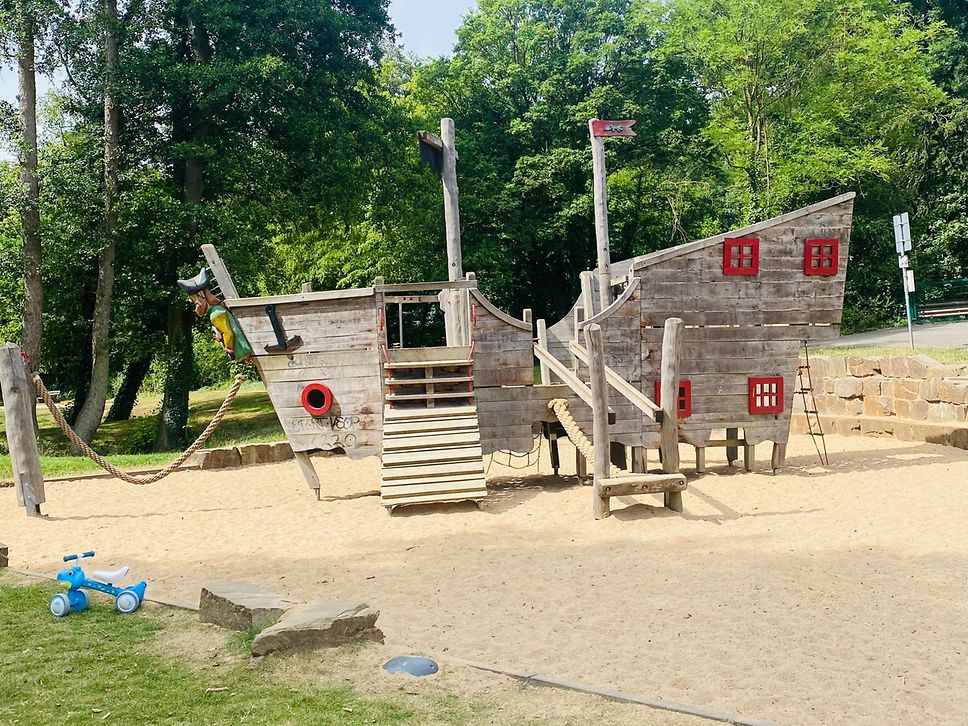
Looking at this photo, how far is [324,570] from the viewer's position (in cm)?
744

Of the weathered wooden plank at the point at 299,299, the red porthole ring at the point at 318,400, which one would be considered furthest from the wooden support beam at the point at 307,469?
the weathered wooden plank at the point at 299,299

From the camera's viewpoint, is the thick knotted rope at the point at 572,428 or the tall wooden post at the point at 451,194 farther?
the tall wooden post at the point at 451,194

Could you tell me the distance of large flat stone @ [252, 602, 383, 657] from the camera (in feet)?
15.4

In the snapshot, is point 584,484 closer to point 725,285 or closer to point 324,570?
point 725,285

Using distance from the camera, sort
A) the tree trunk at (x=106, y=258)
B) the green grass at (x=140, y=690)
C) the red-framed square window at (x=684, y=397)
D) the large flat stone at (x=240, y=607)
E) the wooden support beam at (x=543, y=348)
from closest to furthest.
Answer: the green grass at (x=140, y=690) < the large flat stone at (x=240, y=607) < the red-framed square window at (x=684, y=397) < the wooden support beam at (x=543, y=348) < the tree trunk at (x=106, y=258)

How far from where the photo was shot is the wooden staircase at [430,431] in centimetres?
958

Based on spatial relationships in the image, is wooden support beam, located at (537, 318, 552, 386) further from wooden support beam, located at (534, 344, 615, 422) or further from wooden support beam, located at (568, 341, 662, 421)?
wooden support beam, located at (568, 341, 662, 421)

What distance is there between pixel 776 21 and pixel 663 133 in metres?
4.94

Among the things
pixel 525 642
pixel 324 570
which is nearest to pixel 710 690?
pixel 525 642

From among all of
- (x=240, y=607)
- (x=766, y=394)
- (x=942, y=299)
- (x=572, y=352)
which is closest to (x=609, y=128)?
(x=572, y=352)

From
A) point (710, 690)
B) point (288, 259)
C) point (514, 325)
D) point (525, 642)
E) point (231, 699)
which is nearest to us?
point (231, 699)

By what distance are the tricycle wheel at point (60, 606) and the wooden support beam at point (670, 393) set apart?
20.3 ft

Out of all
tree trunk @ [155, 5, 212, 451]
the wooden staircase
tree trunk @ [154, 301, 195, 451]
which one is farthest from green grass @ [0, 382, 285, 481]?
the wooden staircase

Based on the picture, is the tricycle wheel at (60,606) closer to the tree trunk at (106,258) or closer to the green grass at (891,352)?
the green grass at (891,352)
